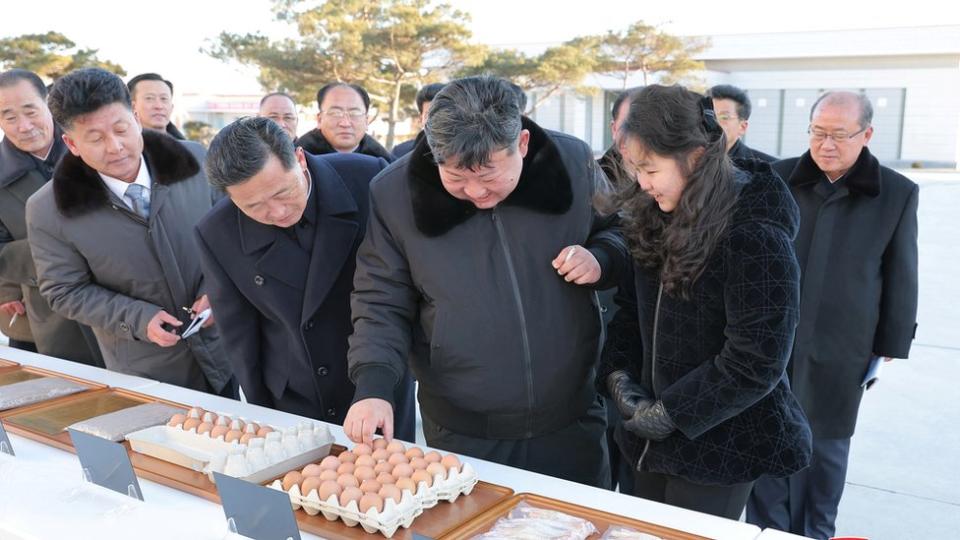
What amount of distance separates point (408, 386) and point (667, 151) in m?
1.05

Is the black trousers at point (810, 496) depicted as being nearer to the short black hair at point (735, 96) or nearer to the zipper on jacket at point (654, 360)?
the zipper on jacket at point (654, 360)

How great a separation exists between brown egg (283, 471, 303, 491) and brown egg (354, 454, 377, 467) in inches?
3.7

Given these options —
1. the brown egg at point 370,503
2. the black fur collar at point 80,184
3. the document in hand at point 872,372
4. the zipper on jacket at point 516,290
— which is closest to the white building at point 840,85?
the document in hand at point 872,372

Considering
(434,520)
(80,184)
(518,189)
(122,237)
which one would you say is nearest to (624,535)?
(434,520)

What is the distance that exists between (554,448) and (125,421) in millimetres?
887

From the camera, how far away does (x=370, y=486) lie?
Result: 119 cm

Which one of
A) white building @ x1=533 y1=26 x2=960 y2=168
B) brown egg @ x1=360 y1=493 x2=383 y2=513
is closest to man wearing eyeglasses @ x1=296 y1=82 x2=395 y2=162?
brown egg @ x1=360 y1=493 x2=383 y2=513

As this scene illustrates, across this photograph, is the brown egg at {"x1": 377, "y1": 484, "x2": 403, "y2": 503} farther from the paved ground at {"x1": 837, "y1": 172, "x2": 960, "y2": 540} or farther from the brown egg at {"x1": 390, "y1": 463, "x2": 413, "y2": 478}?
the paved ground at {"x1": 837, "y1": 172, "x2": 960, "y2": 540}

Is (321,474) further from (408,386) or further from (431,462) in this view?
(408,386)

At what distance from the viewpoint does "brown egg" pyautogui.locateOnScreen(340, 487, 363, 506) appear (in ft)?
3.82

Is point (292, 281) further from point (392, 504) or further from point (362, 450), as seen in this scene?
point (392, 504)

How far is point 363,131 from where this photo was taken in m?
3.83

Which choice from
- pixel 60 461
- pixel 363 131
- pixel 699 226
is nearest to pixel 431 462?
pixel 699 226

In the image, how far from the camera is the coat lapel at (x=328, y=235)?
5.78 feet
